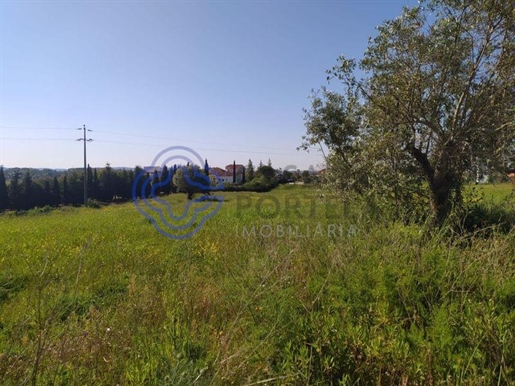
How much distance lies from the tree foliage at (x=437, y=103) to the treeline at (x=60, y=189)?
61.2 metres

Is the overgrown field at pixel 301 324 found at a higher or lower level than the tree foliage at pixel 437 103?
lower

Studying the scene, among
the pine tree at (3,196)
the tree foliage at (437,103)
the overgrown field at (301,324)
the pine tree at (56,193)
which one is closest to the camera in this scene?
the overgrown field at (301,324)

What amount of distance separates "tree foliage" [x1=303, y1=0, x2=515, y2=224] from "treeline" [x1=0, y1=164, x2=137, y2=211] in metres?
61.2

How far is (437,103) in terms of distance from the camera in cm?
638

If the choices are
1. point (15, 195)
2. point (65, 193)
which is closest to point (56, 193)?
point (65, 193)

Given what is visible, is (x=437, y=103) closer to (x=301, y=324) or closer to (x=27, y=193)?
(x=301, y=324)

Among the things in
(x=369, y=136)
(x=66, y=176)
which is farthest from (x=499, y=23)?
(x=66, y=176)

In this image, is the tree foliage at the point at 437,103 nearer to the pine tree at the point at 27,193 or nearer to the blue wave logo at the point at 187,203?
the blue wave logo at the point at 187,203

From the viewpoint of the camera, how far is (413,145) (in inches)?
256

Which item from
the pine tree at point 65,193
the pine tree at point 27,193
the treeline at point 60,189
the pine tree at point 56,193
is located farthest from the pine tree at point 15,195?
the pine tree at point 65,193

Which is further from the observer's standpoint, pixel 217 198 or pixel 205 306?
pixel 217 198

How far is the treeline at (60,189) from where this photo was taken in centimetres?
5947

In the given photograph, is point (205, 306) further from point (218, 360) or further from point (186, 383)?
point (186, 383)

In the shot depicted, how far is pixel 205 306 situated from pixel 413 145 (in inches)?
220
